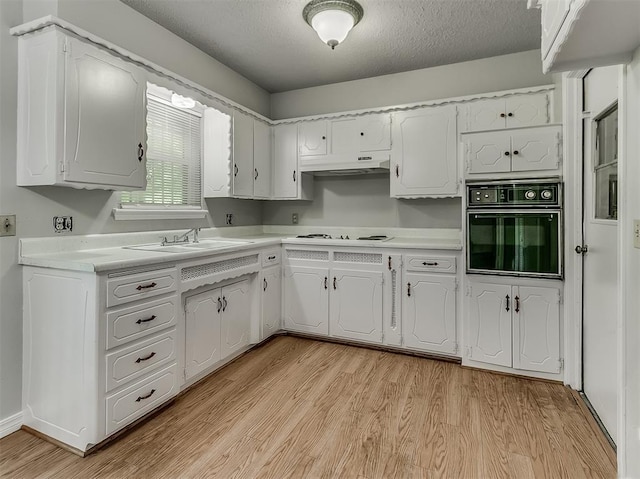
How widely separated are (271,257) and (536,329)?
7.30ft

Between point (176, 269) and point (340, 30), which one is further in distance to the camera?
point (340, 30)

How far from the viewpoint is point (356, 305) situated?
10.6ft

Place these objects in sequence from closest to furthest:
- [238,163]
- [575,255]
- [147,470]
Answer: [147,470] < [575,255] < [238,163]

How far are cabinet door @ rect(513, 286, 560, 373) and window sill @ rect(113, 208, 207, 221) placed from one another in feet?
9.04

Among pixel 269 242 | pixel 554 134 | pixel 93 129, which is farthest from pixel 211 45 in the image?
pixel 554 134

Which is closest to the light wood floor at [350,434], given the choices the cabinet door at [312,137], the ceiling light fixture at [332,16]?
the cabinet door at [312,137]

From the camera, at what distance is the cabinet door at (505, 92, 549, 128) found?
2.99 metres

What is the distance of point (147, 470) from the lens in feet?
5.48

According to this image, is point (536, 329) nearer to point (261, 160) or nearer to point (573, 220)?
point (573, 220)

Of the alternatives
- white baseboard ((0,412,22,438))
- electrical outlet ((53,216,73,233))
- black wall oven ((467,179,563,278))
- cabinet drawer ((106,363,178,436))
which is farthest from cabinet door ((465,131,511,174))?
white baseboard ((0,412,22,438))

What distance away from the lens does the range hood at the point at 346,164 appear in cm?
343

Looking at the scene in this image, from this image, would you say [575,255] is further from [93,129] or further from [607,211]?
[93,129]

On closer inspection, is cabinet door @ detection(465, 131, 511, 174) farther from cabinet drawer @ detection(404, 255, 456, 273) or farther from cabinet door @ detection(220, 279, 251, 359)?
cabinet door @ detection(220, 279, 251, 359)

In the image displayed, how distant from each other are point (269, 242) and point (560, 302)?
91.8 inches
